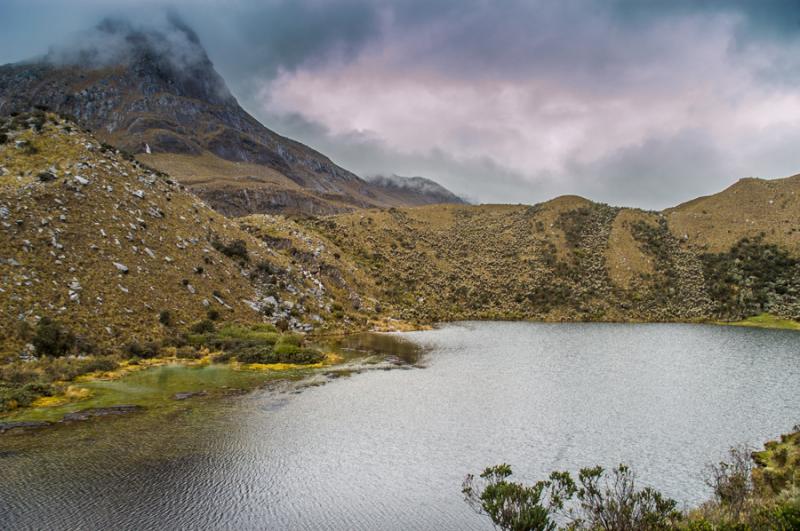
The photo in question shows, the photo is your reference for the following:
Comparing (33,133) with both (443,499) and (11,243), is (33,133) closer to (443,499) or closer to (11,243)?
(11,243)

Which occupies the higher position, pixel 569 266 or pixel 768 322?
pixel 569 266

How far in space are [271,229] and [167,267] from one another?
144ft

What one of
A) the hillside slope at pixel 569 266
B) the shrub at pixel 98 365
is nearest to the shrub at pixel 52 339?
the shrub at pixel 98 365

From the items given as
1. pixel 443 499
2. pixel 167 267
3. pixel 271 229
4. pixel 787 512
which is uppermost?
pixel 271 229

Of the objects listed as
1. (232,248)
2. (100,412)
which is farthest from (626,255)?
(100,412)

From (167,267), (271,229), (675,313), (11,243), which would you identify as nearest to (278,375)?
(167,267)

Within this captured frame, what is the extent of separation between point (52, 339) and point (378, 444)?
2915cm

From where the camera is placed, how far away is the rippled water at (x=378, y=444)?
1638cm

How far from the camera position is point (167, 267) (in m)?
53.9

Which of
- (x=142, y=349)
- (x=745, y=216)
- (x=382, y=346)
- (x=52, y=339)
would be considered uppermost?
(x=745, y=216)

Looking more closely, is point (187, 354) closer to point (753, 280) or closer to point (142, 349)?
point (142, 349)

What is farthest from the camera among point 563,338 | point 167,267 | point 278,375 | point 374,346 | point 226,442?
point 563,338

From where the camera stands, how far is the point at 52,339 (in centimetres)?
3684

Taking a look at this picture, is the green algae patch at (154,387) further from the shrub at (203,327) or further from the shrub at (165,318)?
the shrub at (203,327)
